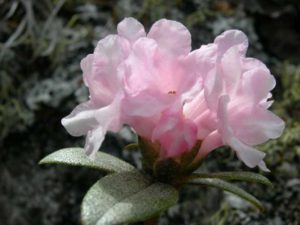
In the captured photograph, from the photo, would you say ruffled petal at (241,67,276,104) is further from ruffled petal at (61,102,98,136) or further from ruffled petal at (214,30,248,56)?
ruffled petal at (61,102,98,136)

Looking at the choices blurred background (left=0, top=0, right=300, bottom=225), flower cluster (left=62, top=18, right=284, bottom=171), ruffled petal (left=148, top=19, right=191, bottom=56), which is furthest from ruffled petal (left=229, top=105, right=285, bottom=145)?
blurred background (left=0, top=0, right=300, bottom=225)

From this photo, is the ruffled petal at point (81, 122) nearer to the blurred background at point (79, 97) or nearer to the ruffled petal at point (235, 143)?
the ruffled petal at point (235, 143)

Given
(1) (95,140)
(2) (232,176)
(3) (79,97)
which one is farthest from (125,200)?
(3) (79,97)

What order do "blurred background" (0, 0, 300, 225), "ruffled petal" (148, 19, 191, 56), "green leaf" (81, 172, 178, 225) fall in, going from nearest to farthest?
"green leaf" (81, 172, 178, 225), "ruffled petal" (148, 19, 191, 56), "blurred background" (0, 0, 300, 225)

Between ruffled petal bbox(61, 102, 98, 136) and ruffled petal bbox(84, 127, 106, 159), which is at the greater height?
ruffled petal bbox(61, 102, 98, 136)

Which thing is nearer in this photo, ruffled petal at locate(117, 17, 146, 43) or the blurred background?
ruffled petal at locate(117, 17, 146, 43)

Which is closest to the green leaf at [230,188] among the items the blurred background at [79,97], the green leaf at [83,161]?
the green leaf at [83,161]

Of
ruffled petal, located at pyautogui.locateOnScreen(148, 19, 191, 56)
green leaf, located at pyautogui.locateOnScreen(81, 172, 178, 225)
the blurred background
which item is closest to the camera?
green leaf, located at pyautogui.locateOnScreen(81, 172, 178, 225)
